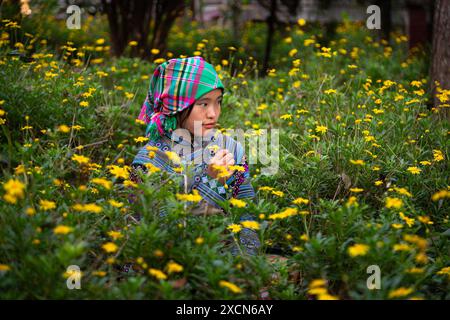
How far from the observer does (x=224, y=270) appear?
233cm

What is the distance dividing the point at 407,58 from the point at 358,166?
3725 millimetres

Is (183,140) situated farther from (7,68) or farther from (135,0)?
(135,0)

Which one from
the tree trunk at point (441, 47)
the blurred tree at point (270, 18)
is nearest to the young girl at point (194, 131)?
the tree trunk at point (441, 47)

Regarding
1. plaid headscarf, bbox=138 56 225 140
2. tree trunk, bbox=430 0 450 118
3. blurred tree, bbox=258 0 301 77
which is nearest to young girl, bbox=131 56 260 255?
plaid headscarf, bbox=138 56 225 140

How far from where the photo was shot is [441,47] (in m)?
4.93

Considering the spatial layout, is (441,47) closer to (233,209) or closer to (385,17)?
(233,209)

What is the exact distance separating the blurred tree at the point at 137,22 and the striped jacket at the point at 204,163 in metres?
3.97

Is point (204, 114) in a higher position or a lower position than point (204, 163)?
higher

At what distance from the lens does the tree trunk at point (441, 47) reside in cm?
481

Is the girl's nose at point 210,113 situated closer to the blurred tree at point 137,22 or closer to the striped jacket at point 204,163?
the striped jacket at point 204,163

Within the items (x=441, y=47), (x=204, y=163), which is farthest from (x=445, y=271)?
(x=441, y=47)

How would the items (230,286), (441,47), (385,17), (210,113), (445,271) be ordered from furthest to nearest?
(385,17) < (441,47) < (210,113) < (445,271) < (230,286)

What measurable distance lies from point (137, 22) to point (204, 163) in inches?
177

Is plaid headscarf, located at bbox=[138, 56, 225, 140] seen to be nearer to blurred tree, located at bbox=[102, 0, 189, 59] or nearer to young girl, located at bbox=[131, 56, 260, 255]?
young girl, located at bbox=[131, 56, 260, 255]
